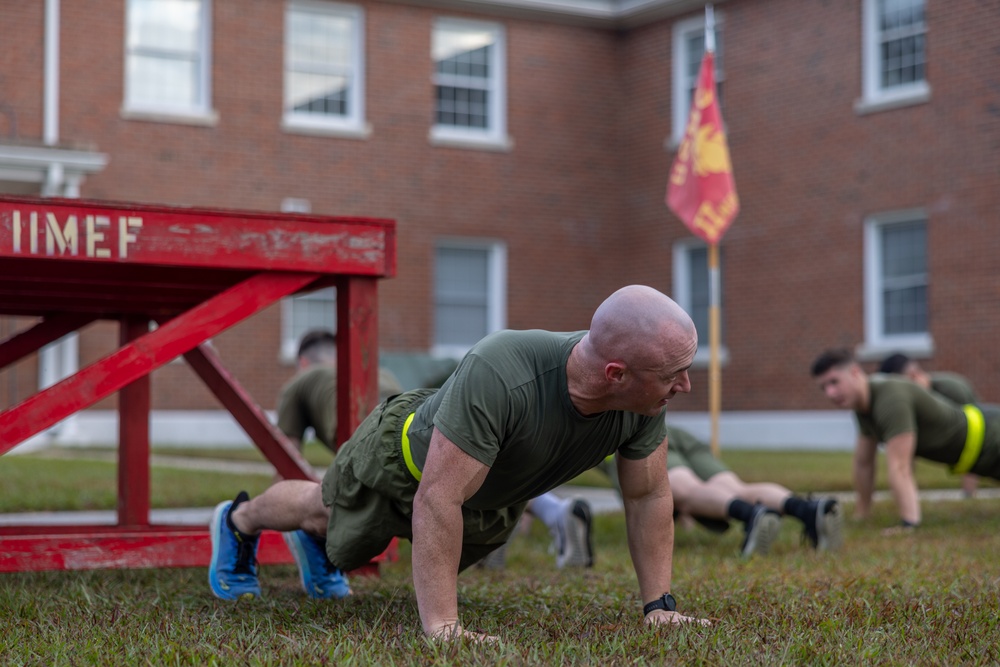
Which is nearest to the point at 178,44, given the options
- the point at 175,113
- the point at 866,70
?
the point at 175,113

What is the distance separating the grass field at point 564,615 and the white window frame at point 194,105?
42.5 ft

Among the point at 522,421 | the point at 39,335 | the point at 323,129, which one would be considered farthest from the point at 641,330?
the point at 323,129

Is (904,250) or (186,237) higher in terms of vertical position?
(904,250)

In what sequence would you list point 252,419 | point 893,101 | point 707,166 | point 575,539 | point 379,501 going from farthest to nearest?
1. point 893,101
2. point 707,166
3. point 575,539
4. point 252,419
5. point 379,501

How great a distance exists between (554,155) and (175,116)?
5.99 m

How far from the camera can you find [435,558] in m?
3.56

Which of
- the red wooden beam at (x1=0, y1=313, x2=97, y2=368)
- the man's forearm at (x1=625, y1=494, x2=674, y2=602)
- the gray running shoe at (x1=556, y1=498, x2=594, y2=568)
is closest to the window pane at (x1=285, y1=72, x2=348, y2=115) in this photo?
the red wooden beam at (x1=0, y1=313, x2=97, y2=368)

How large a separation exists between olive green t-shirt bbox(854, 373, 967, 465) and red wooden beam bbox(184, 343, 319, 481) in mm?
3581

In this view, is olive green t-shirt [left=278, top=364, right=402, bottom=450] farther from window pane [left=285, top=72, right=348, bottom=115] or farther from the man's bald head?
window pane [left=285, top=72, right=348, bottom=115]

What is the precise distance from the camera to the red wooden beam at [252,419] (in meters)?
6.03

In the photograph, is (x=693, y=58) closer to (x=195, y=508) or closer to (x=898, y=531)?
(x=195, y=508)

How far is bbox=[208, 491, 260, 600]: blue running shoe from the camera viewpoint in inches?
191

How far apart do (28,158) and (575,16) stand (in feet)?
29.8

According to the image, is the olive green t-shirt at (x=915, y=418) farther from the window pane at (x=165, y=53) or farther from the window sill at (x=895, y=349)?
the window pane at (x=165, y=53)
